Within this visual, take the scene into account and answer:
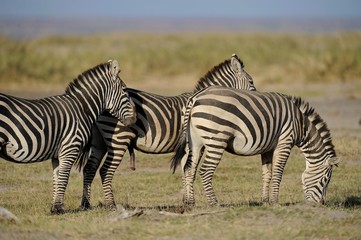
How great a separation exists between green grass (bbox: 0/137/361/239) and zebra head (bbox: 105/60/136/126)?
1.16m

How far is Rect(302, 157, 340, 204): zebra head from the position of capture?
32.8ft

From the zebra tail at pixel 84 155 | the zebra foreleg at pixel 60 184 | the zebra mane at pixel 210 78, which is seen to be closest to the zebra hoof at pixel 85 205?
the zebra tail at pixel 84 155

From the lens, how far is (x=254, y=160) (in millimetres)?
13789

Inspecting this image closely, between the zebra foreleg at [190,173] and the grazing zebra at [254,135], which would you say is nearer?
the grazing zebra at [254,135]

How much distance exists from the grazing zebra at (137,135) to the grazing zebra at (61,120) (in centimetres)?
24

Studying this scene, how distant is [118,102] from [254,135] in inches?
68.0

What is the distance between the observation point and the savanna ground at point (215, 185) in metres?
7.80

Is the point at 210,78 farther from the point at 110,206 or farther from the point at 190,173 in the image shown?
→ the point at 110,206

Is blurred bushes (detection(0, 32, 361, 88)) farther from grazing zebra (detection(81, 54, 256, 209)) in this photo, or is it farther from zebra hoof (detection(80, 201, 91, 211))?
zebra hoof (detection(80, 201, 91, 211))

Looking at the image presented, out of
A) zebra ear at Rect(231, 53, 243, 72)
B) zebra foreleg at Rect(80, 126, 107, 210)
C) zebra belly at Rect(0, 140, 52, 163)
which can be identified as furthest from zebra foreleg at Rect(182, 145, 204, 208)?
zebra belly at Rect(0, 140, 52, 163)

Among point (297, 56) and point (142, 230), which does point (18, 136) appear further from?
point (297, 56)

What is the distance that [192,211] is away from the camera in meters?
8.76

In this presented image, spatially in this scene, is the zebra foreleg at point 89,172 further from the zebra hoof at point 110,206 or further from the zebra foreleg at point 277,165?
the zebra foreleg at point 277,165

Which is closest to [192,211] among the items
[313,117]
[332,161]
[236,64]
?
[332,161]
